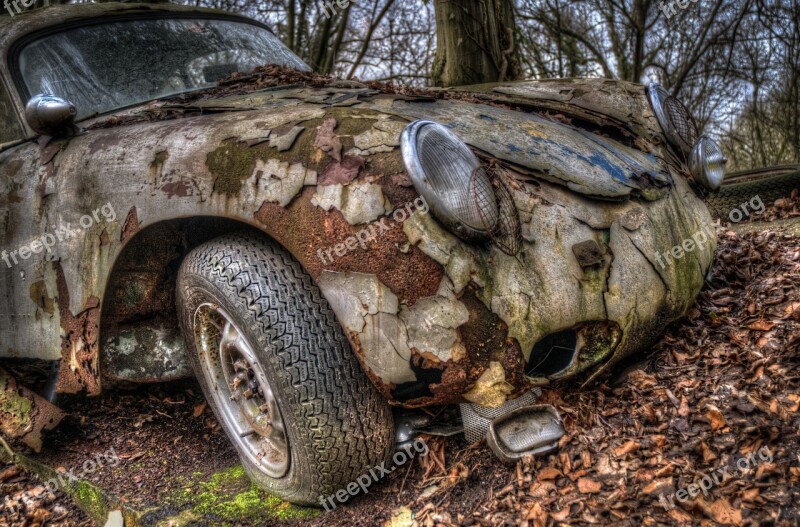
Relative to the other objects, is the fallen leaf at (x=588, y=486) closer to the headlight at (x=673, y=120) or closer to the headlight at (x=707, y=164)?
the headlight at (x=707, y=164)

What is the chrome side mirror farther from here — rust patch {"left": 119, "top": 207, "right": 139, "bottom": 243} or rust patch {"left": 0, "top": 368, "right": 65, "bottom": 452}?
rust patch {"left": 0, "top": 368, "right": 65, "bottom": 452}

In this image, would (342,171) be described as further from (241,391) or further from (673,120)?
(673,120)

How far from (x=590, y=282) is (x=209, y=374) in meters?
1.48

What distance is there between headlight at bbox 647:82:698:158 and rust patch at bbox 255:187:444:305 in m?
1.68

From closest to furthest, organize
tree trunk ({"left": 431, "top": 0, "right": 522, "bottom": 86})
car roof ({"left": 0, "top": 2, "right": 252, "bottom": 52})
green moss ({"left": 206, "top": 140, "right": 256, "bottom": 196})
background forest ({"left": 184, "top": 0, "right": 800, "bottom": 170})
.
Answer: green moss ({"left": 206, "top": 140, "right": 256, "bottom": 196}), car roof ({"left": 0, "top": 2, "right": 252, "bottom": 52}), tree trunk ({"left": 431, "top": 0, "right": 522, "bottom": 86}), background forest ({"left": 184, "top": 0, "right": 800, "bottom": 170})

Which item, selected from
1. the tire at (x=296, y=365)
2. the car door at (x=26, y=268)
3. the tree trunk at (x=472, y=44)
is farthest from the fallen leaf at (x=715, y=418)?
the tree trunk at (x=472, y=44)

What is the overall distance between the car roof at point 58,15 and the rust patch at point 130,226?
1.29 meters

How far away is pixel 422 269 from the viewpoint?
1903 millimetres

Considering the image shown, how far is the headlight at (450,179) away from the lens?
1930 mm

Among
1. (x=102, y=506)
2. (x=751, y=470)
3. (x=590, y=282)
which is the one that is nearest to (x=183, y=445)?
(x=102, y=506)

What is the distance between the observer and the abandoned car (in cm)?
195

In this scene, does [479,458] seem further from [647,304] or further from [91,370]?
[91,370]

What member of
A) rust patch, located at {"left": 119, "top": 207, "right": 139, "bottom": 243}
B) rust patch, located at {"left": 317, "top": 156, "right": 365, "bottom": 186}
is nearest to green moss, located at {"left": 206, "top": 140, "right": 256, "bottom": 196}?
rust patch, located at {"left": 317, "top": 156, "right": 365, "bottom": 186}

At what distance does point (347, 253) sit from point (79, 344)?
133 cm
